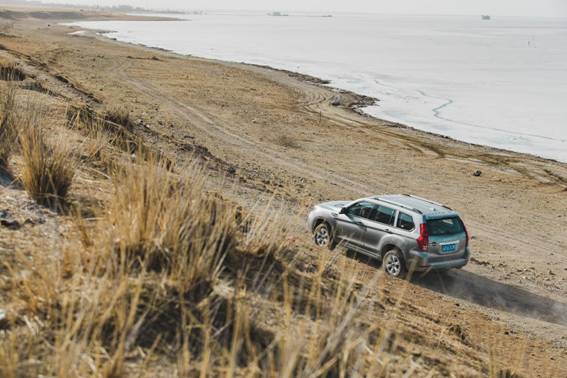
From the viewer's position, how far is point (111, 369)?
404 centimetres

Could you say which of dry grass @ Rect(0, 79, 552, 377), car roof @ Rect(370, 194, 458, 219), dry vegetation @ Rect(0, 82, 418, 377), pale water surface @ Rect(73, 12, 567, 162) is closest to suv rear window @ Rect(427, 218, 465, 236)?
car roof @ Rect(370, 194, 458, 219)

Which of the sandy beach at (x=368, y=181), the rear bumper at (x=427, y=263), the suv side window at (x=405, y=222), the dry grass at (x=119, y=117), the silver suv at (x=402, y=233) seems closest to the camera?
the sandy beach at (x=368, y=181)

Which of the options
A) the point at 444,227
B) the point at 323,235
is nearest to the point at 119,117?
the point at 323,235

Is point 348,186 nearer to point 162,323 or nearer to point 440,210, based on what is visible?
point 440,210

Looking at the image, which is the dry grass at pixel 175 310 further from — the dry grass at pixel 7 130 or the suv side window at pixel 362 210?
the suv side window at pixel 362 210

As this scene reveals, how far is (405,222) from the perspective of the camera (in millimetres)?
13383

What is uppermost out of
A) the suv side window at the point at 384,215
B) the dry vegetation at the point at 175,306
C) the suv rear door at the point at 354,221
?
the dry vegetation at the point at 175,306

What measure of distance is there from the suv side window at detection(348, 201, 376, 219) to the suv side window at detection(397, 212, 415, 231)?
76cm

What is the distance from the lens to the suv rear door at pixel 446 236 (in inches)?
512

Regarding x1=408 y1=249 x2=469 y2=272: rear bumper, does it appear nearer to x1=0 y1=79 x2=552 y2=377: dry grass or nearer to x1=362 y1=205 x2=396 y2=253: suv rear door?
x1=362 y1=205 x2=396 y2=253: suv rear door

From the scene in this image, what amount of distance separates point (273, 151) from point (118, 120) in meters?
7.29

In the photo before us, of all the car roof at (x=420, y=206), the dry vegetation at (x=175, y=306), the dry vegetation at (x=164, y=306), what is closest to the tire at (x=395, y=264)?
the car roof at (x=420, y=206)

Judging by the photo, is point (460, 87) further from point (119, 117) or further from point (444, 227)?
point (444, 227)

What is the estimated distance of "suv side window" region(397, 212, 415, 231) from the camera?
521 inches
